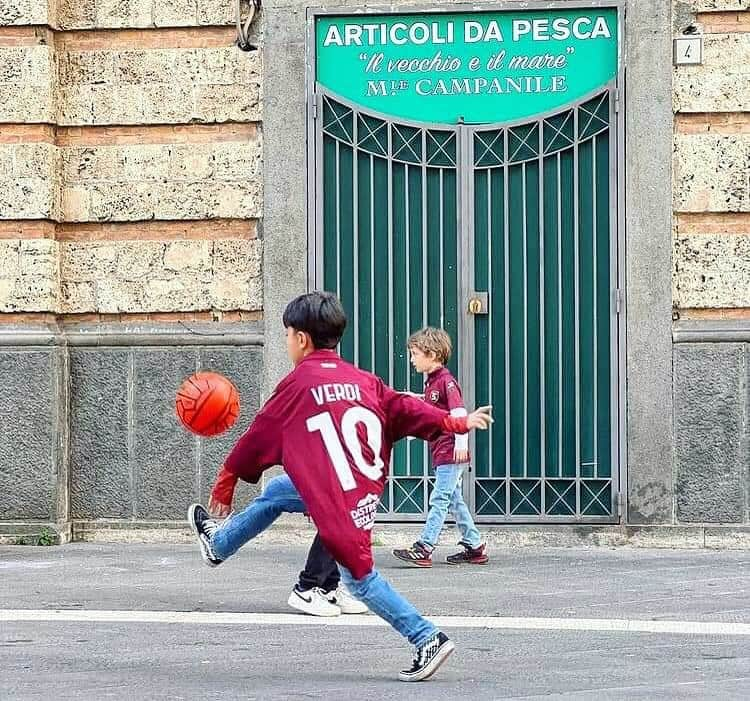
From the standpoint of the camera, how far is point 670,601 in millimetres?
8852

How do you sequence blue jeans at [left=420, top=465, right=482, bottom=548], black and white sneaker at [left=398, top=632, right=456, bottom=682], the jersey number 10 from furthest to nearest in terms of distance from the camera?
blue jeans at [left=420, top=465, right=482, bottom=548] < the jersey number 10 < black and white sneaker at [left=398, top=632, right=456, bottom=682]

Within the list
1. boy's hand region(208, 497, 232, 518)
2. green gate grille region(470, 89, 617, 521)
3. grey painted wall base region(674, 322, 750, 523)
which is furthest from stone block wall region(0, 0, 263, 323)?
boy's hand region(208, 497, 232, 518)

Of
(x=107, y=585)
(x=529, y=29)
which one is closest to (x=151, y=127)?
(x=529, y=29)

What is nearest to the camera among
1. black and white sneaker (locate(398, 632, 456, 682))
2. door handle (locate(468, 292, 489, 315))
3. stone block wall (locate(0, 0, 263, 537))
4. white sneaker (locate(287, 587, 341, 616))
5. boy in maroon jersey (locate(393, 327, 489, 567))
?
black and white sneaker (locate(398, 632, 456, 682))

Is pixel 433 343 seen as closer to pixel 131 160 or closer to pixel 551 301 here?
pixel 551 301

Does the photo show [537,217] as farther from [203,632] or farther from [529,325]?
[203,632]

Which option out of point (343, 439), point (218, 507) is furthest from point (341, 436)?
point (218, 507)

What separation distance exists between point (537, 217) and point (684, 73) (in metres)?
1.38

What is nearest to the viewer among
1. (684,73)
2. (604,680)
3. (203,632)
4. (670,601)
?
(604,680)

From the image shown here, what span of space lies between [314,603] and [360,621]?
0.26 meters

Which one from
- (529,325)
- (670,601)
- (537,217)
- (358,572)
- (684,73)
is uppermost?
(684,73)

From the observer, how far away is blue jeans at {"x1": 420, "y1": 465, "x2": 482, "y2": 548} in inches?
400

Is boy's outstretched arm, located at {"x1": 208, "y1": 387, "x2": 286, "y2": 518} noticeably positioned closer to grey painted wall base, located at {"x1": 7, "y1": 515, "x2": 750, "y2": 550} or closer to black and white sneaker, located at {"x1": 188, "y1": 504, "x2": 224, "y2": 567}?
black and white sneaker, located at {"x1": 188, "y1": 504, "x2": 224, "y2": 567}

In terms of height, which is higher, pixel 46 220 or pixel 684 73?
pixel 684 73
